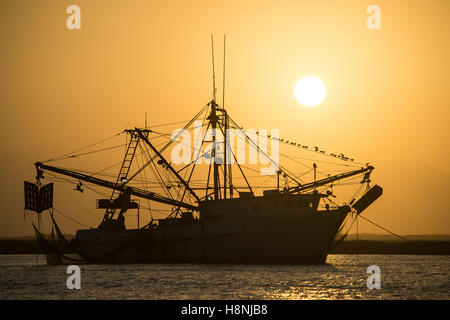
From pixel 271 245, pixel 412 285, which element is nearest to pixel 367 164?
pixel 271 245

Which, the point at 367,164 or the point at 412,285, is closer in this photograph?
the point at 412,285

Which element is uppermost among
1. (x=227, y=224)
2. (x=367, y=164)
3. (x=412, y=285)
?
(x=367, y=164)

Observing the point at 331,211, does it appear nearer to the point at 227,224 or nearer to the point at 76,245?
the point at 227,224

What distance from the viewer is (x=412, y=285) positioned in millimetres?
57031

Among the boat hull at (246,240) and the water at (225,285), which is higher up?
the boat hull at (246,240)

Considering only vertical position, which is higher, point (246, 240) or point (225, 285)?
point (246, 240)

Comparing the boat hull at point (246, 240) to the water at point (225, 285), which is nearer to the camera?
the water at point (225, 285)

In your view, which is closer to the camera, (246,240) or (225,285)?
(225,285)

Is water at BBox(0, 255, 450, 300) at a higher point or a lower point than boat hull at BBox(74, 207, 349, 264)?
lower

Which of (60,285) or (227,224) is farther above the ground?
(227,224)

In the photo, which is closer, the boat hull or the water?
the water

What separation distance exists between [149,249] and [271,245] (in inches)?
798

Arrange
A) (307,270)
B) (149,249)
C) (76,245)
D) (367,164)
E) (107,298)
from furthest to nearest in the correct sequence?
(76,245) < (149,249) < (367,164) < (307,270) < (107,298)
